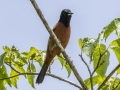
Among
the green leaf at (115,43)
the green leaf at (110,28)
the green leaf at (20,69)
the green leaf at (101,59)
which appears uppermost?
the green leaf at (110,28)

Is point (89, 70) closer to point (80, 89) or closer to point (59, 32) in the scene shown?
point (80, 89)

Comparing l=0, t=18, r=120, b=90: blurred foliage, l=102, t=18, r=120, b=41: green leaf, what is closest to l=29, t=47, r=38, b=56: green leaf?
l=0, t=18, r=120, b=90: blurred foliage

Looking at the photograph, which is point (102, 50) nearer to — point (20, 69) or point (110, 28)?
point (110, 28)

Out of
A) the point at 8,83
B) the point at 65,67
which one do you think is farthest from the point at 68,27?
the point at 8,83

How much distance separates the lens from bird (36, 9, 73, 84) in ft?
12.0

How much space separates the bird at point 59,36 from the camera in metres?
3.66

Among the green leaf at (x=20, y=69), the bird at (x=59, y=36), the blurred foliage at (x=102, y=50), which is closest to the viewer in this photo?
the blurred foliage at (x=102, y=50)

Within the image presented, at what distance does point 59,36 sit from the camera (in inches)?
161

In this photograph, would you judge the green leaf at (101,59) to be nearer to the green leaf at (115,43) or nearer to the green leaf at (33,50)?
the green leaf at (115,43)

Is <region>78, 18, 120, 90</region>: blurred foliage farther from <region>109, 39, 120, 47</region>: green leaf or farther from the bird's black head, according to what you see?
the bird's black head

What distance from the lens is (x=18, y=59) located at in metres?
2.44

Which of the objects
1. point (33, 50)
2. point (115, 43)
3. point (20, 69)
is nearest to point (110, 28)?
point (115, 43)

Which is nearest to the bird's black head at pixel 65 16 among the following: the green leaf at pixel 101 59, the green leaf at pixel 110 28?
the green leaf at pixel 101 59

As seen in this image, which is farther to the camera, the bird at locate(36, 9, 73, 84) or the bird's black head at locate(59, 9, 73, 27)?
the bird's black head at locate(59, 9, 73, 27)
